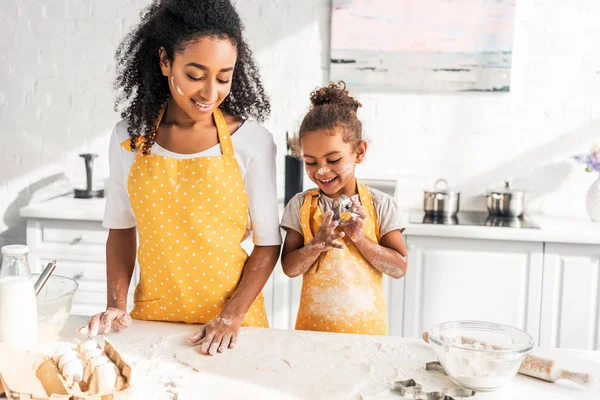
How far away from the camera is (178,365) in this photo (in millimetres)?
1293

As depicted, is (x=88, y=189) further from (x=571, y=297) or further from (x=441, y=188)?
(x=571, y=297)

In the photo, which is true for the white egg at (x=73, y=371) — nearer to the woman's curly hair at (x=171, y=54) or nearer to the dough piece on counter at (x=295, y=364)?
the dough piece on counter at (x=295, y=364)

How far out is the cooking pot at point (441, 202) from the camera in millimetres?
2945

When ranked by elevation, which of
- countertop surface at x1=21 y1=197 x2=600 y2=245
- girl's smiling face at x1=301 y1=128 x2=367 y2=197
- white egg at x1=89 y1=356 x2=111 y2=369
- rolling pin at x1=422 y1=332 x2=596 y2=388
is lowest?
rolling pin at x1=422 y1=332 x2=596 y2=388

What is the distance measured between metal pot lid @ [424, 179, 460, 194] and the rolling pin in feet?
5.72

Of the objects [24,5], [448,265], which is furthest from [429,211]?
[24,5]

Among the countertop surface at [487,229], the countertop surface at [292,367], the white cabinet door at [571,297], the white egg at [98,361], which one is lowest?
the white cabinet door at [571,297]

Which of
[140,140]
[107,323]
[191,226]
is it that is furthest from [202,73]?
[107,323]

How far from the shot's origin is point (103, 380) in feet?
3.51

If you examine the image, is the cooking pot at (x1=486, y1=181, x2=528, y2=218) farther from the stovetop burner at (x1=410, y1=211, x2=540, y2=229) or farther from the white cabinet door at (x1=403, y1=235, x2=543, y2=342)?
the white cabinet door at (x1=403, y1=235, x2=543, y2=342)

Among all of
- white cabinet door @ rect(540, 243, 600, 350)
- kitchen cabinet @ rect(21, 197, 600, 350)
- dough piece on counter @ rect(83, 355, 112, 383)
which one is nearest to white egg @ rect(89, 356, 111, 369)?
dough piece on counter @ rect(83, 355, 112, 383)

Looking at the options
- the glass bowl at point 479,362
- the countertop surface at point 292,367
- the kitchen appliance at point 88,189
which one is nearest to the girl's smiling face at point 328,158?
the countertop surface at point 292,367

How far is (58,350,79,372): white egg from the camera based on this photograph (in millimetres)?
1099

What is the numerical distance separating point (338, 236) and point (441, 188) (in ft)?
5.77
